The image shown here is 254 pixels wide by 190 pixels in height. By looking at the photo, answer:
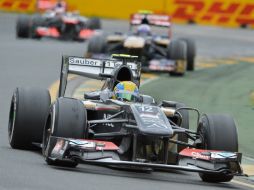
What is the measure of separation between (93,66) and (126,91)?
1.80m

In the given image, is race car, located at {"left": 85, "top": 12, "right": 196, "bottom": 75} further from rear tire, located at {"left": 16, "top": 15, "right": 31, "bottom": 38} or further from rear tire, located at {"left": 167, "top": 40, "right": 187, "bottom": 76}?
rear tire, located at {"left": 16, "top": 15, "right": 31, "bottom": 38}

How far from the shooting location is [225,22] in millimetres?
45812

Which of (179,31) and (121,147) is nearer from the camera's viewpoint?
(121,147)

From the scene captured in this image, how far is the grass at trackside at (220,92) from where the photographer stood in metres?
19.7

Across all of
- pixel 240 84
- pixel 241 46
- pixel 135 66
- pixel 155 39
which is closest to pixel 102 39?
pixel 155 39

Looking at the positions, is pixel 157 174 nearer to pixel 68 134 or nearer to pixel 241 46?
pixel 68 134

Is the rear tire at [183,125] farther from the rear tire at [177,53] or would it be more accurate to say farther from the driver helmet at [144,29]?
the driver helmet at [144,29]

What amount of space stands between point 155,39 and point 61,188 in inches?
771

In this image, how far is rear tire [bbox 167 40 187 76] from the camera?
29031 mm

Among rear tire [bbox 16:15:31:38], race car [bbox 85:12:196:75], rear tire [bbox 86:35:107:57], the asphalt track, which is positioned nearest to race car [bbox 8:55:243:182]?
the asphalt track

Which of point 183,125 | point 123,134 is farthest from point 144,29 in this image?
point 123,134

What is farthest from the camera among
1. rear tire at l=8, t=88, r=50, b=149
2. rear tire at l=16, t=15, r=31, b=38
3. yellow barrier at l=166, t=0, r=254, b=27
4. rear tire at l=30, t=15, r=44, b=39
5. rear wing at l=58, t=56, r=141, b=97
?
yellow barrier at l=166, t=0, r=254, b=27

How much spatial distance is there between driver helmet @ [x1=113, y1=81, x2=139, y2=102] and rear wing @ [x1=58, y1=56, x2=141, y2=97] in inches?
39.1

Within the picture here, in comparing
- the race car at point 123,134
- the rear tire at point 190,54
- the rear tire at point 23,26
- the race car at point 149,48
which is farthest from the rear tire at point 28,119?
the rear tire at point 23,26
